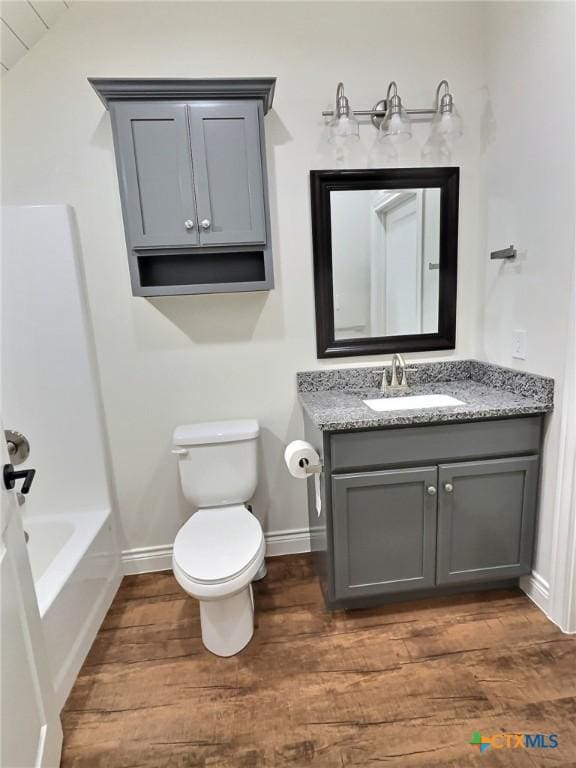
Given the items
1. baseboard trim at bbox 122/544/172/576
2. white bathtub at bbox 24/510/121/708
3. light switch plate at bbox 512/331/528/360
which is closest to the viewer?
white bathtub at bbox 24/510/121/708

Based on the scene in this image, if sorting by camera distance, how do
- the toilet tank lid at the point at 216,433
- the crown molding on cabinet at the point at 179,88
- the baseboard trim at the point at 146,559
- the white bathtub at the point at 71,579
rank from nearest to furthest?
the white bathtub at the point at 71,579 < the crown molding on cabinet at the point at 179,88 < the toilet tank lid at the point at 216,433 < the baseboard trim at the point at 146,559

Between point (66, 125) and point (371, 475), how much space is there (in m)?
1.99

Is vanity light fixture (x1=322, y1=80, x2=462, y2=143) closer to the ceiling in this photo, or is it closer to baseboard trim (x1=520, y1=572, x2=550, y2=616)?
the ceiling

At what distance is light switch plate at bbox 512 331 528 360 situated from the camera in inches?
70.1

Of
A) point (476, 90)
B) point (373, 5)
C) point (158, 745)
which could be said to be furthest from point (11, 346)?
point (476, 90)

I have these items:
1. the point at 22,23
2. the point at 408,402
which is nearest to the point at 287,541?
the point at 408,402

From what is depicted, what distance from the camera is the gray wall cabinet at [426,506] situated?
65.1 inches

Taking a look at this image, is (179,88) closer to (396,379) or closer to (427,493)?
(396,379)

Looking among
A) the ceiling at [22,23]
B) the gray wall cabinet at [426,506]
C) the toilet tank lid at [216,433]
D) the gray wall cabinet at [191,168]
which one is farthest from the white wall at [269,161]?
the gray wall cabinet at [426,506]

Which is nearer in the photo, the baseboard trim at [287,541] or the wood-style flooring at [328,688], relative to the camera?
the wood-style flooring at [328,688]

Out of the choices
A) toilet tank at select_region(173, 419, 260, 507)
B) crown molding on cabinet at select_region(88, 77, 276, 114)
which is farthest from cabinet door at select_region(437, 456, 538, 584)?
crown molding on cabinet at select_region(88, 77, 276, 114)

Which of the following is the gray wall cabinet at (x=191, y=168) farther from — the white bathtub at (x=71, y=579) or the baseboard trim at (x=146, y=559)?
the baseboard trim at (x=146, y=559)

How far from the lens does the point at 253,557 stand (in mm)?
1561

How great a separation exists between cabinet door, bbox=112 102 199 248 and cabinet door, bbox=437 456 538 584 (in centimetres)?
150
